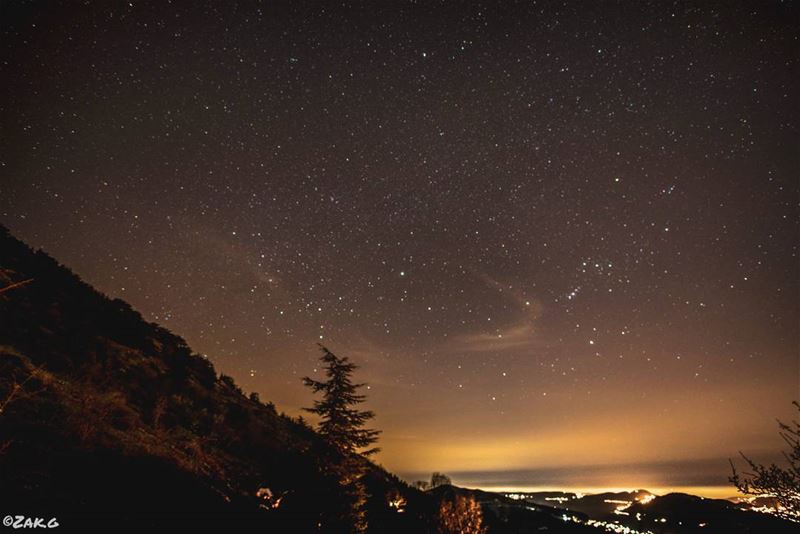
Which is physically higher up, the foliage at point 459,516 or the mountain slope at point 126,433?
the mountain slope at point 126,433

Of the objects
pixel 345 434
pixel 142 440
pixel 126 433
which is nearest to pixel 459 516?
pixel 345 434

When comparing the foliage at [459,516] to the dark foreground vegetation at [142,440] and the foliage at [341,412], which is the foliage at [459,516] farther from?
→ the foliage at [341,412]

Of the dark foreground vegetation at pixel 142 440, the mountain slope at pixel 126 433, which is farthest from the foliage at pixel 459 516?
the mountain slope at pixel 126 433

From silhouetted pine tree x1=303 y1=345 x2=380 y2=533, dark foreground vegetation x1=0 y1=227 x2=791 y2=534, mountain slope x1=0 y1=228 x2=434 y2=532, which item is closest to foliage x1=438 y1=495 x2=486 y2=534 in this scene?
dark foreground vegetation x1=0 y1=227 x2=791 y2=534

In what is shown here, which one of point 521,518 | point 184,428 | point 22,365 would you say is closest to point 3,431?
point 22,365

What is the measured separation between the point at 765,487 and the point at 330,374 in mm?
14531

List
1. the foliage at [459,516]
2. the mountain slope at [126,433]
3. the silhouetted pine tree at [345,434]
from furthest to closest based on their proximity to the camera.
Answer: the foliage at [459,516] < the silhouetted pine tree at [345,434] < the mountain slope at [126,433]

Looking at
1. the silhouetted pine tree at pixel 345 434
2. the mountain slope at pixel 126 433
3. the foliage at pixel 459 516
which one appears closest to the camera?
the mountain slope at pixel 126 433

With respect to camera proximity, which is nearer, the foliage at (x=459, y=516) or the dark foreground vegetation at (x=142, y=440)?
the dark foreground vegetation at (x=142, y=440)

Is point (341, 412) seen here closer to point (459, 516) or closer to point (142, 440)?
point (142, 440)

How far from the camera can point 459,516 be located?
2897 cm

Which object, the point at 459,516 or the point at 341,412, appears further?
the point at 459,516

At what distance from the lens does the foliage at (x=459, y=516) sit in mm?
27438

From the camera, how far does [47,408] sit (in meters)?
9.91
